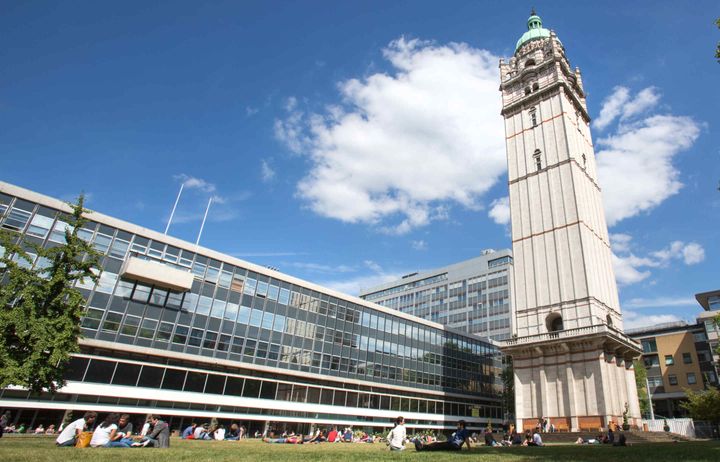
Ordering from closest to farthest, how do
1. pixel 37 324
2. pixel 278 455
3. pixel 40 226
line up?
pixel 278 455 → pixel 37 324 → pixel 40 226

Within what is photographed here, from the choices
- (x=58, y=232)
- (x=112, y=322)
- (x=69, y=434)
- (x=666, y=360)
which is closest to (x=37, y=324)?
(x=69, y=434)

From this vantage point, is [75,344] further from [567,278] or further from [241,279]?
[567,278]

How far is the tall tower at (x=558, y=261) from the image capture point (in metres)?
43.3

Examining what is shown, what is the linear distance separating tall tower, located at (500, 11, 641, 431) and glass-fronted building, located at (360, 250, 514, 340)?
39.1m

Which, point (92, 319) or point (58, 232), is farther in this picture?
point (58, 232)

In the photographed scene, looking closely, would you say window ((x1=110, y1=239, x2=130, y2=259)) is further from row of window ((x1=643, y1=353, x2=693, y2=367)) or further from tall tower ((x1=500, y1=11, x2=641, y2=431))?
row of window ((x1=643, y1=353, x2=693, y2=367))

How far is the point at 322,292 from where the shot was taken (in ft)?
177

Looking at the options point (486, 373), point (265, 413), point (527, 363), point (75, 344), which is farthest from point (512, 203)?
point (75, 344)

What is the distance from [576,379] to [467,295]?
56328mm

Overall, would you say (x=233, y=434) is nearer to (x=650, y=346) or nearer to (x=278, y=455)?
(x=278, y=455)

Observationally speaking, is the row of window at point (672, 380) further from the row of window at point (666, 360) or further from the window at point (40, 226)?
the window at point (40, 226)

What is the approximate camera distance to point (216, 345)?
43312 mm

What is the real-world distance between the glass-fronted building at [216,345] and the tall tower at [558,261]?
58.8 ft

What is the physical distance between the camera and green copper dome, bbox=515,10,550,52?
65925 mm
